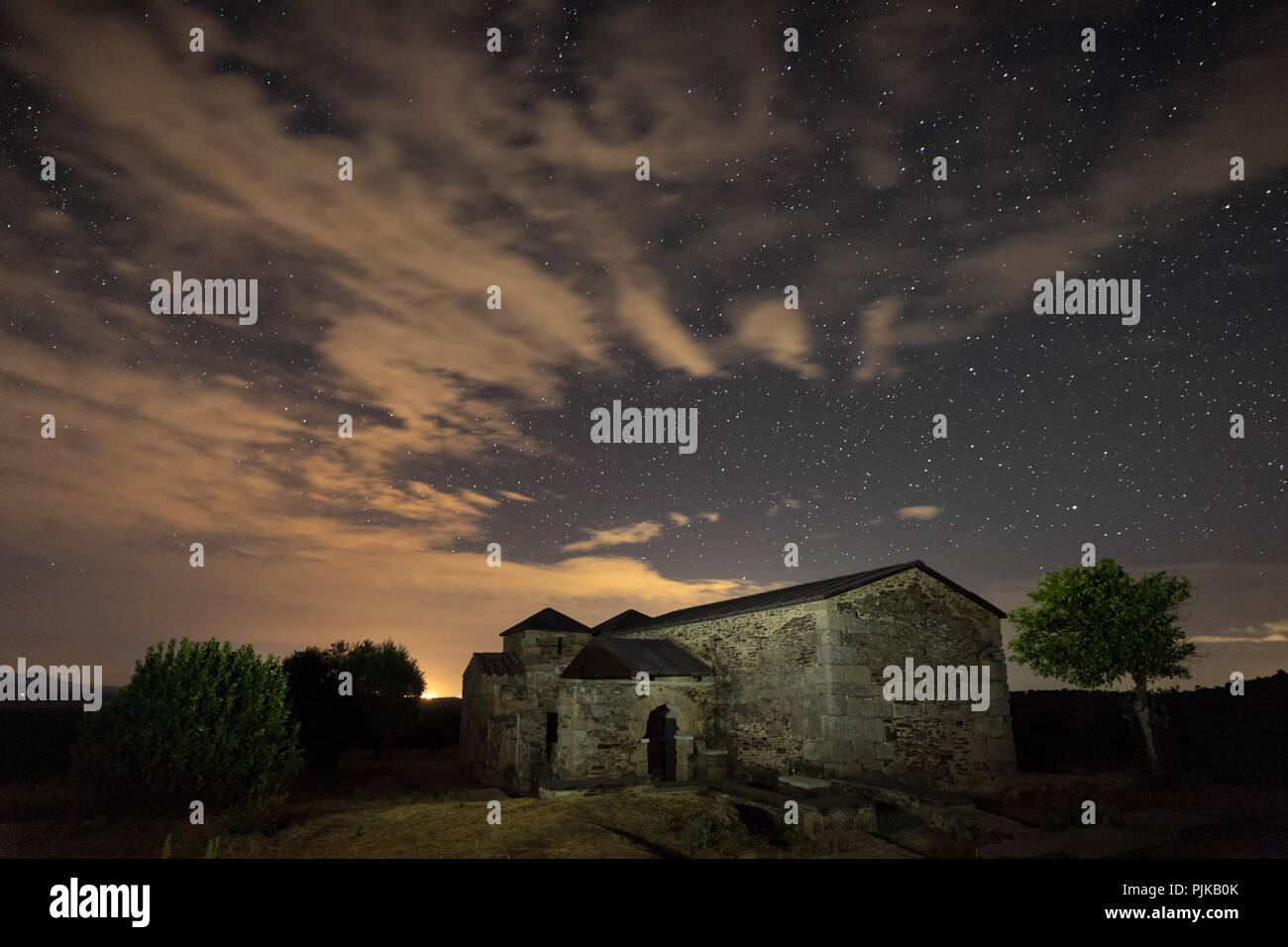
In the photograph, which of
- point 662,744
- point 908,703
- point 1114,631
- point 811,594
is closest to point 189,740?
point 662,744

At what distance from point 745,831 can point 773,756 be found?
6153mm

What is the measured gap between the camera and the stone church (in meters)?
18.2

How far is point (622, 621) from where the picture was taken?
36688 mm

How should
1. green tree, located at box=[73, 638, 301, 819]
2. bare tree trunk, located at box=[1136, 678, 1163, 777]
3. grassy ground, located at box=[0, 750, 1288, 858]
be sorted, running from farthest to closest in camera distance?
1. bare tree trunk, located at box=[1136, 678, 1163, 777]
2. green tree, located at box=[73, 638, 301, 819]
3. grassy ground, located at box=[0, 750, 1288, 858]

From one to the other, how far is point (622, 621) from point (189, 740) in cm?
2228

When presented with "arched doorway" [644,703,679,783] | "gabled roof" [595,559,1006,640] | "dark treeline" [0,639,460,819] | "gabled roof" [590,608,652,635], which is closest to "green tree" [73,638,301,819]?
"dark treeline" [0,639,460,819]

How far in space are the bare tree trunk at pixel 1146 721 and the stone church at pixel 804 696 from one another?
3.43 m

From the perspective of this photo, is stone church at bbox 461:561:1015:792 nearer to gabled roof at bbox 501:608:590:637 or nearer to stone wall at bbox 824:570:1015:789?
stone wall at bbox 824:570:1015:789

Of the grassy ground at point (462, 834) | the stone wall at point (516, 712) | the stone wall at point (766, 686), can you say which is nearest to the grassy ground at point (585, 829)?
the grassy ground at point (462, 834)

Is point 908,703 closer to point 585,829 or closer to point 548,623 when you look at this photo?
point 585,829

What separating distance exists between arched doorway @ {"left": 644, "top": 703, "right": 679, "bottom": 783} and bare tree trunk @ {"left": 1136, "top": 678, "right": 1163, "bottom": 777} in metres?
13.4

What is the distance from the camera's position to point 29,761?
2934 centimetres
